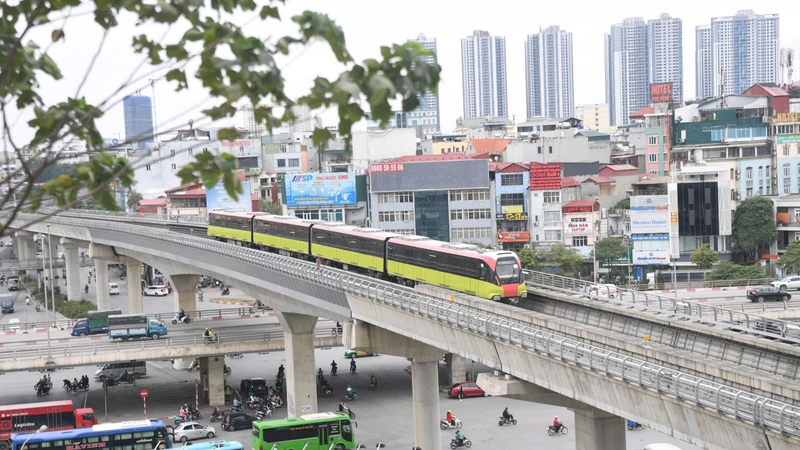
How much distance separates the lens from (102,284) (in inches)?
2872

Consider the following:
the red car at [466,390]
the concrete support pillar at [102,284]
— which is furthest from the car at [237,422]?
the concrete support pillar at [102,284]

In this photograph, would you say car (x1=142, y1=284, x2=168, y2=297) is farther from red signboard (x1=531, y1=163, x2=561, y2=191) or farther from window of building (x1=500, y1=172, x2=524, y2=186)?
red signboard (x1=531, y1=163, x2=561, y2=191)

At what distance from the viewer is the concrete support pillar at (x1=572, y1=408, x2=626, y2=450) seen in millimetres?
24062

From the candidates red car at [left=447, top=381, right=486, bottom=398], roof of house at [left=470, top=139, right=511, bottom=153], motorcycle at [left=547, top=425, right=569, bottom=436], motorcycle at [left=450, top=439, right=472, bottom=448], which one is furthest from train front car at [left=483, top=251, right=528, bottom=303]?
roof of house at [left=470, top=139, right=511, bottom=153]

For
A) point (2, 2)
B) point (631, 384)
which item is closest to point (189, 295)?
point (631, 384)

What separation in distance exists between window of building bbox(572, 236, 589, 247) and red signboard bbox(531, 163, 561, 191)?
3.80 m

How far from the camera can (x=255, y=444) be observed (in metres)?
35.0

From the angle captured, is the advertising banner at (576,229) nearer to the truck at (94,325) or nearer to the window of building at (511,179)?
the window of building at (511,179)

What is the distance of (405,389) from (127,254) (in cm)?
2480

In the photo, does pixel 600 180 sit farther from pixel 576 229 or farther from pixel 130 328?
pixel 130 328

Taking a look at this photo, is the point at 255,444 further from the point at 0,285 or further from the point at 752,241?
the point at 0,285

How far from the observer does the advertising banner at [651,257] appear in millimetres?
70125

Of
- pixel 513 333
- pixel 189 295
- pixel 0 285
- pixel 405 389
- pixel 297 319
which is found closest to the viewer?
pixel 513 333

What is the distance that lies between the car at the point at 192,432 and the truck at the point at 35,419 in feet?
10.2
